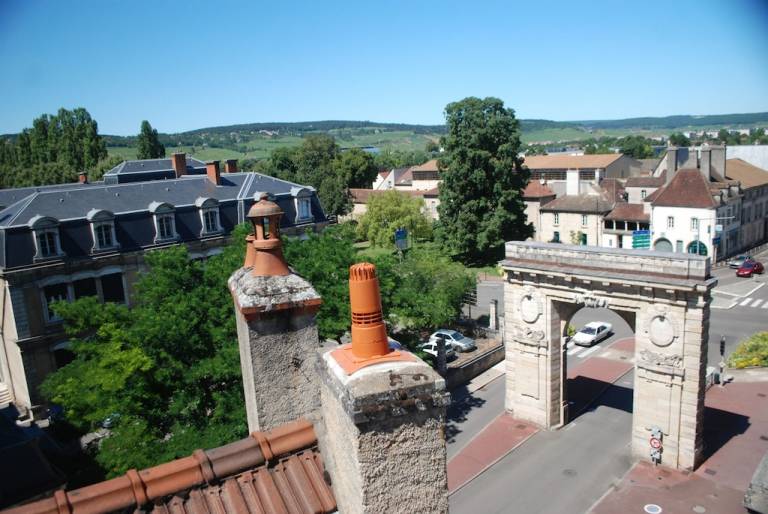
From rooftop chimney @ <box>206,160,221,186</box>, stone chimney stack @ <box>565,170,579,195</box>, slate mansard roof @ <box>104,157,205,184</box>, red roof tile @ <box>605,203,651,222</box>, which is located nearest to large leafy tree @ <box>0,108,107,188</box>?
slate mansard roof @ <box>104,157,205,184</box>

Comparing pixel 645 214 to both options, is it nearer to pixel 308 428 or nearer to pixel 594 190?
pixel 594 190

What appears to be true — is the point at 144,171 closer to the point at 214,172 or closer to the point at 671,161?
the point at 214,172

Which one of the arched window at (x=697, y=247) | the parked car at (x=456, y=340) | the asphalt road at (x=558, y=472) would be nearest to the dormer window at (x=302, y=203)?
the parked car at (x=456, y=340)

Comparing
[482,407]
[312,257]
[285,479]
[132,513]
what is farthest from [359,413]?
[482,407]

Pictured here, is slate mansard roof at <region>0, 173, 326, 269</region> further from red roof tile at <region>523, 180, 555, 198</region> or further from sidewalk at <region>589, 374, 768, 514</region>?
red roof tile at <region>523, 180, 555, 198</region>

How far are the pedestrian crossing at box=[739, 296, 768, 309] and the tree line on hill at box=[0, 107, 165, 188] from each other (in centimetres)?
7418

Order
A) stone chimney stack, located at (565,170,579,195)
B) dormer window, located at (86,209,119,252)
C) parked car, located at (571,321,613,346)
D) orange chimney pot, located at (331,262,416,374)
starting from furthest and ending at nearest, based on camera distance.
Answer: stone chimney stack, located at (565,170,579,195), parked car, located at (571,321,613,346), dormer window, located at (86,209,119,252), orange chimney pot, located at (331,262,416,374)

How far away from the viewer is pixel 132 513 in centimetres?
540

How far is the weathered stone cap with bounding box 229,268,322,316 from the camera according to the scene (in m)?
6.52

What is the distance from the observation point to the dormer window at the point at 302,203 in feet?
131

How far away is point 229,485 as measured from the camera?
19.2 feet

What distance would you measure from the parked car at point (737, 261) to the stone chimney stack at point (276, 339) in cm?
5737

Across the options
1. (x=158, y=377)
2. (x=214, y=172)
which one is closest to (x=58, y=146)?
(x=214, y=172)

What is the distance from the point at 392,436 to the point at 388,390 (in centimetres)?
43
